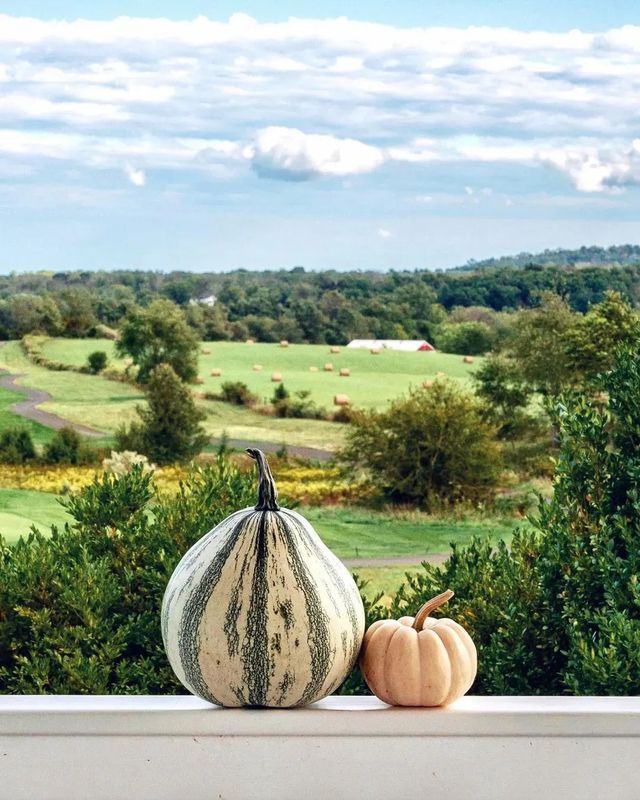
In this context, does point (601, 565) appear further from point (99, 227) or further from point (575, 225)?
point (99, 227)

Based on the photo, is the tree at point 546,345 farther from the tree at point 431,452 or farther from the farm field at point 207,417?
the farm field at point 207,417

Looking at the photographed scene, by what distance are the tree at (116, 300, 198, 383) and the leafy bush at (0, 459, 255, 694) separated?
1077mm

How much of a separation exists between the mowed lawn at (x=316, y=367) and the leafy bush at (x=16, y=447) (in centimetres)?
33

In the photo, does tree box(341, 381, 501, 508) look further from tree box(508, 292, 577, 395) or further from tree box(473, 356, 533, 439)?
tree box(508, 292, 577, 395)

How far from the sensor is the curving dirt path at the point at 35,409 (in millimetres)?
3848

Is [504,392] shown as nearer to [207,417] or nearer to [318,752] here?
[207,417]

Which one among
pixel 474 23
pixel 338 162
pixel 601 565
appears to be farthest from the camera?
pixel 338 162

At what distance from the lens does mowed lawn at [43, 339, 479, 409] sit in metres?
3.90

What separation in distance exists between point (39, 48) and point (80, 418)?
124 cm

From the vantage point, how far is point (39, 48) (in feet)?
12.3

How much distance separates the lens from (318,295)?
4184mm

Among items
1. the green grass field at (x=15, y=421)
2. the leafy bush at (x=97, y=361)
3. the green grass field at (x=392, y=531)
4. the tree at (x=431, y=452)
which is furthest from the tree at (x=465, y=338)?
the green grass field at (x=15, y=421)

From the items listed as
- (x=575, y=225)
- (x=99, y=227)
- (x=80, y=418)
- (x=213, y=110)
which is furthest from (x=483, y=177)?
(x=80, y=418)

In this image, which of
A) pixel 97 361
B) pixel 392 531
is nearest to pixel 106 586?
pixel 392 531
